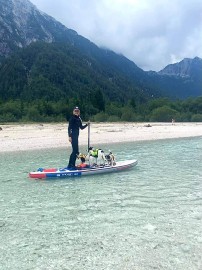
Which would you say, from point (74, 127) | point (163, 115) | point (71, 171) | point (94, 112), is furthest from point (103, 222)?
point (94, 112)

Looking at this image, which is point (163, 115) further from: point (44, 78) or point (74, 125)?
point (74, 125)

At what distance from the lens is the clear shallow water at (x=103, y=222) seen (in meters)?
8.21

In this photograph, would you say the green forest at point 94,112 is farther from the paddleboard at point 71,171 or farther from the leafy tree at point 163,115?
the paddleboard at point 71,171

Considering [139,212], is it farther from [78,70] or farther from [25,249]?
[78,70]

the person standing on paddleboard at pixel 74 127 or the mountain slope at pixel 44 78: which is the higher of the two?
the mountain slope at pixel 44 78

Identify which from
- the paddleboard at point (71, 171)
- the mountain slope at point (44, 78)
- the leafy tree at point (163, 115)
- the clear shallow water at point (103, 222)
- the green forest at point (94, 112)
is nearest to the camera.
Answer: the clear shallow water at point (103, 222)

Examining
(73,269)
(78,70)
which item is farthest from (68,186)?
(78,70)

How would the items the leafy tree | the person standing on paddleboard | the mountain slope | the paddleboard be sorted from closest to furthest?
the paddleboard < the person standing on paddleboard < the leafy tree < the mountain slope

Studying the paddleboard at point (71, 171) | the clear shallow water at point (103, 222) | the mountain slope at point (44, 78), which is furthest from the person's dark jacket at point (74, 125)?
the mountain slope at point (44, 78)

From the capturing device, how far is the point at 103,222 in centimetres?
1084

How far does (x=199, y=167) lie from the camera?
2119 cm

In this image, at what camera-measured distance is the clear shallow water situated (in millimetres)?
8211

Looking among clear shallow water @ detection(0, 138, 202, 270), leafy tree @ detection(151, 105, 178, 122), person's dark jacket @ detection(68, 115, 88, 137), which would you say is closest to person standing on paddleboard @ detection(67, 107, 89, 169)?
person's dark jacket @ detection(68, 115, 88, 137)

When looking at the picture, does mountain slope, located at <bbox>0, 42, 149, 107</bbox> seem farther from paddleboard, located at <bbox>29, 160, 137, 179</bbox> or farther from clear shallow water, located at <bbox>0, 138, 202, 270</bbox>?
clear shallow water, located at <bbox>0, 138, 202, 270</bbox>
